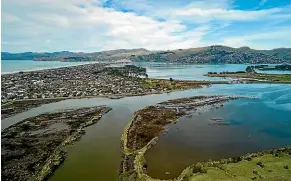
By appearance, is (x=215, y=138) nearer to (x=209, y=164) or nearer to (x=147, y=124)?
(x=209, y=164)

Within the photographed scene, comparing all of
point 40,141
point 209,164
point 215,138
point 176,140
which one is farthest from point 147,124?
point 209,164

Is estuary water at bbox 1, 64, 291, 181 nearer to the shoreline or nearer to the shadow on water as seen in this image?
the shadow on water

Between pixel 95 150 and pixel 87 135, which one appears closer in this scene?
pixel 95 150

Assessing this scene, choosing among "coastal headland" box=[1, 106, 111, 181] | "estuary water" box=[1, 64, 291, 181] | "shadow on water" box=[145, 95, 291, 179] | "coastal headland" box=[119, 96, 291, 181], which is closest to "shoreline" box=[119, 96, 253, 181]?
"coastal headland" box=[119, 96, 291, 181]

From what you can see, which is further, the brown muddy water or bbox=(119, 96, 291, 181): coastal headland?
the brown muddy water

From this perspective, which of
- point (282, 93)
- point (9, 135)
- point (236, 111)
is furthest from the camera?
point (282, 93)

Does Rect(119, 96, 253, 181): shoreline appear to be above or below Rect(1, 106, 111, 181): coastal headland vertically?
above

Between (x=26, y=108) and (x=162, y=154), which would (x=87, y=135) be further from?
(x=26, y=108)

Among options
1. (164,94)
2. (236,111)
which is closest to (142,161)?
(236,111)
